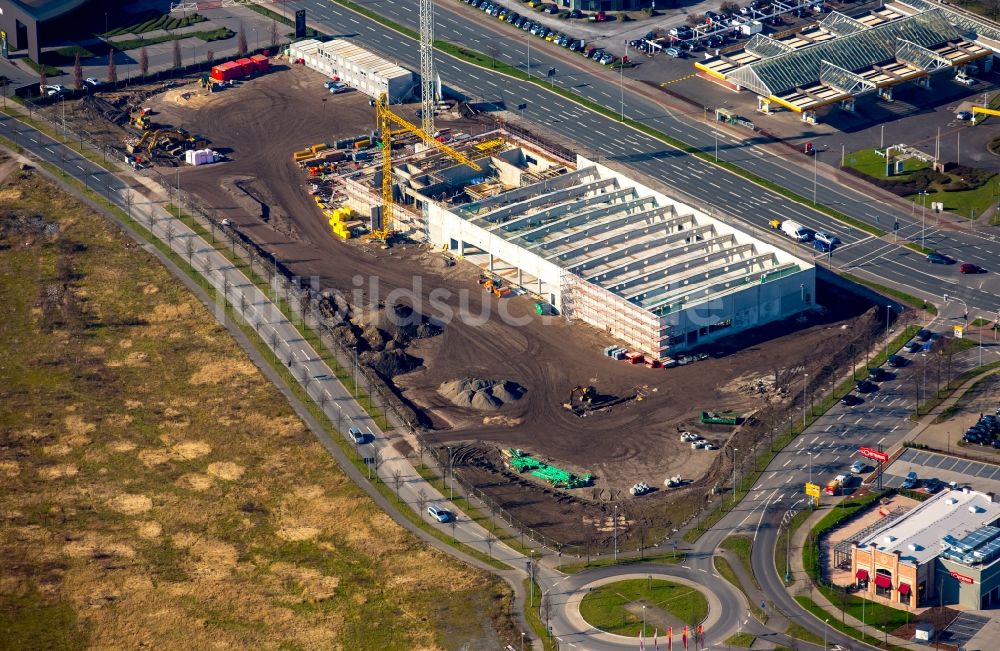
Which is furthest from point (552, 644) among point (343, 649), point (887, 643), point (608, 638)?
point (887, 643)

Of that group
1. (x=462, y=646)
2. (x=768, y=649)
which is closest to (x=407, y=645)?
(x=462, y=646)

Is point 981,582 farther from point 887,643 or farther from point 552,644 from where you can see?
point 552,644

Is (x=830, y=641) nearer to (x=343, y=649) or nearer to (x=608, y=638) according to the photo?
(x=608, y=638)

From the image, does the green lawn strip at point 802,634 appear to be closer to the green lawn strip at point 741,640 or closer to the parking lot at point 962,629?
the green lawn strip at point 741,640

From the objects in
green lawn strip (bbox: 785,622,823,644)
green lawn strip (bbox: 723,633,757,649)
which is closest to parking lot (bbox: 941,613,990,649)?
green lawn strip (bbox: 785,622,823,644)

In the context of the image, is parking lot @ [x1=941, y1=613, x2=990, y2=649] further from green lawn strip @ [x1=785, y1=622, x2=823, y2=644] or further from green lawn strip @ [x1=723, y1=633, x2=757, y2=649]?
green lawn strip @ [x1=723, y1=633, x2=757, y2=649]

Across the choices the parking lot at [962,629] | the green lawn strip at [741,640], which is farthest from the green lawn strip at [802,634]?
the parking lot at [962,629]

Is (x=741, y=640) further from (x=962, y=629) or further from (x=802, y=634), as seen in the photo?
(x=962, y=629)
